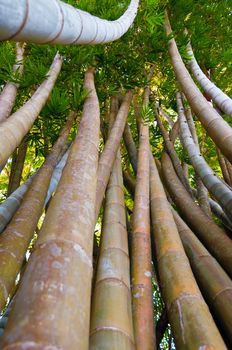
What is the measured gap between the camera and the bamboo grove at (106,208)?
88 cm

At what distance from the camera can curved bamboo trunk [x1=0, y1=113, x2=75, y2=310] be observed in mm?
1493

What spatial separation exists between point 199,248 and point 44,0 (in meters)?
1.72

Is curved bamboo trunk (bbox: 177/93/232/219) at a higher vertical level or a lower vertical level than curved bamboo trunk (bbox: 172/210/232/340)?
higher

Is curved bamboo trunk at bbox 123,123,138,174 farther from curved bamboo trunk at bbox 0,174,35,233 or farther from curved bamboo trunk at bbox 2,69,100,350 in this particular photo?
curved bamboo trunk at bbox 2,69,100,350

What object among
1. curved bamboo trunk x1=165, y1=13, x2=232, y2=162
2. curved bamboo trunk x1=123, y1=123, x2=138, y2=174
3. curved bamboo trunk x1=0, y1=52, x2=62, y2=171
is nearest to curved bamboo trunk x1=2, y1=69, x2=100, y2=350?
curved bamboo trunk x1=0, y1=52, x2=62, y2=171

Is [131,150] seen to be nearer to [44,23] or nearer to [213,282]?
[213,282]

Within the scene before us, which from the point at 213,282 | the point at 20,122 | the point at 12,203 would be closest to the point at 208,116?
the point at 213,282

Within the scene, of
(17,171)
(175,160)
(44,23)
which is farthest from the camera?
(175,160)

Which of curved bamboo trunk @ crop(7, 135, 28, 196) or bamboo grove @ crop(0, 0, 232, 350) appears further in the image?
curved bamboo trunk @ crop(7, 135, 28, 196)

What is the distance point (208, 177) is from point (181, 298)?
1564 mm

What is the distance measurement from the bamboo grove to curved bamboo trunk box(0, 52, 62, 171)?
0.01 m

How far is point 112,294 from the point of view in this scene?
1.44 m

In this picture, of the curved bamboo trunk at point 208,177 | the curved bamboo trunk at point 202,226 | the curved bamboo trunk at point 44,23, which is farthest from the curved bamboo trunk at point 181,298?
the curved bamboo trunk at point 44,23

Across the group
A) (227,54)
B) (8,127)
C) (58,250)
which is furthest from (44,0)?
(227,54)
